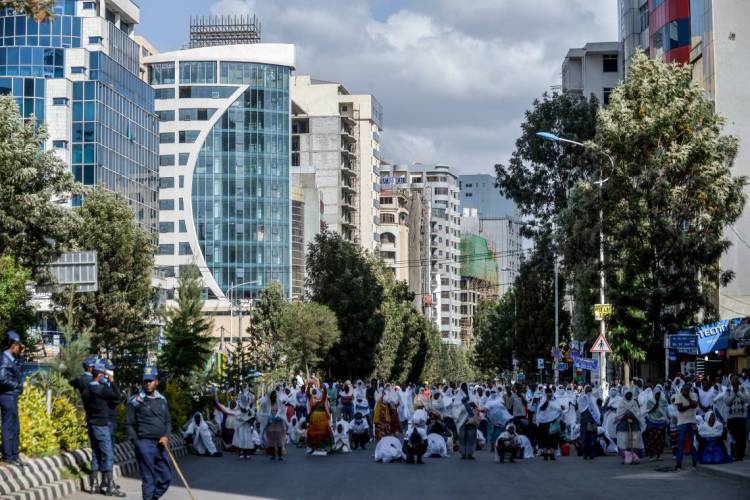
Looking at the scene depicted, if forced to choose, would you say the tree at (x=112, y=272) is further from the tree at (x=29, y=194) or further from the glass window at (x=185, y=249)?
the glass window at (x=185, y=249)

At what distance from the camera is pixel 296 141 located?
14575 cm

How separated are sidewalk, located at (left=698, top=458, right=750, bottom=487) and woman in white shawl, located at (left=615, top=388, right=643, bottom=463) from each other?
9.36 feet

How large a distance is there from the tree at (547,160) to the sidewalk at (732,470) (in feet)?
115

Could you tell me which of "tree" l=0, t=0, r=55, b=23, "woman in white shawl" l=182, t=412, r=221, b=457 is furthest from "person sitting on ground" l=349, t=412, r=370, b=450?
"tree" l=0, t=0, r=55, b=23

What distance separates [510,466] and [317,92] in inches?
4876

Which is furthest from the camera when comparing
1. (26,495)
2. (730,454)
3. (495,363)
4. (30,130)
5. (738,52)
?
(495,363)

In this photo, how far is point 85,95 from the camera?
292 ft

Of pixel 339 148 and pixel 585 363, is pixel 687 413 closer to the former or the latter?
pixel 585 363

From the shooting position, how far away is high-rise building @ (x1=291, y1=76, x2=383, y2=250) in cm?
14575

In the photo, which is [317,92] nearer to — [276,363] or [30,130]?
[276,363]

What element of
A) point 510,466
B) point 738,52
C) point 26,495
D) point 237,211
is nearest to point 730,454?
point 510,466

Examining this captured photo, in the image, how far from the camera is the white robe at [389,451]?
27172 mm

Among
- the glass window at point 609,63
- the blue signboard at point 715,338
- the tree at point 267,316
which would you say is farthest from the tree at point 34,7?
the glass window at point 609,63

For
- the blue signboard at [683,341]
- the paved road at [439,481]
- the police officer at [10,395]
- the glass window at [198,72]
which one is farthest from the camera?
the glass window at [198,72]
